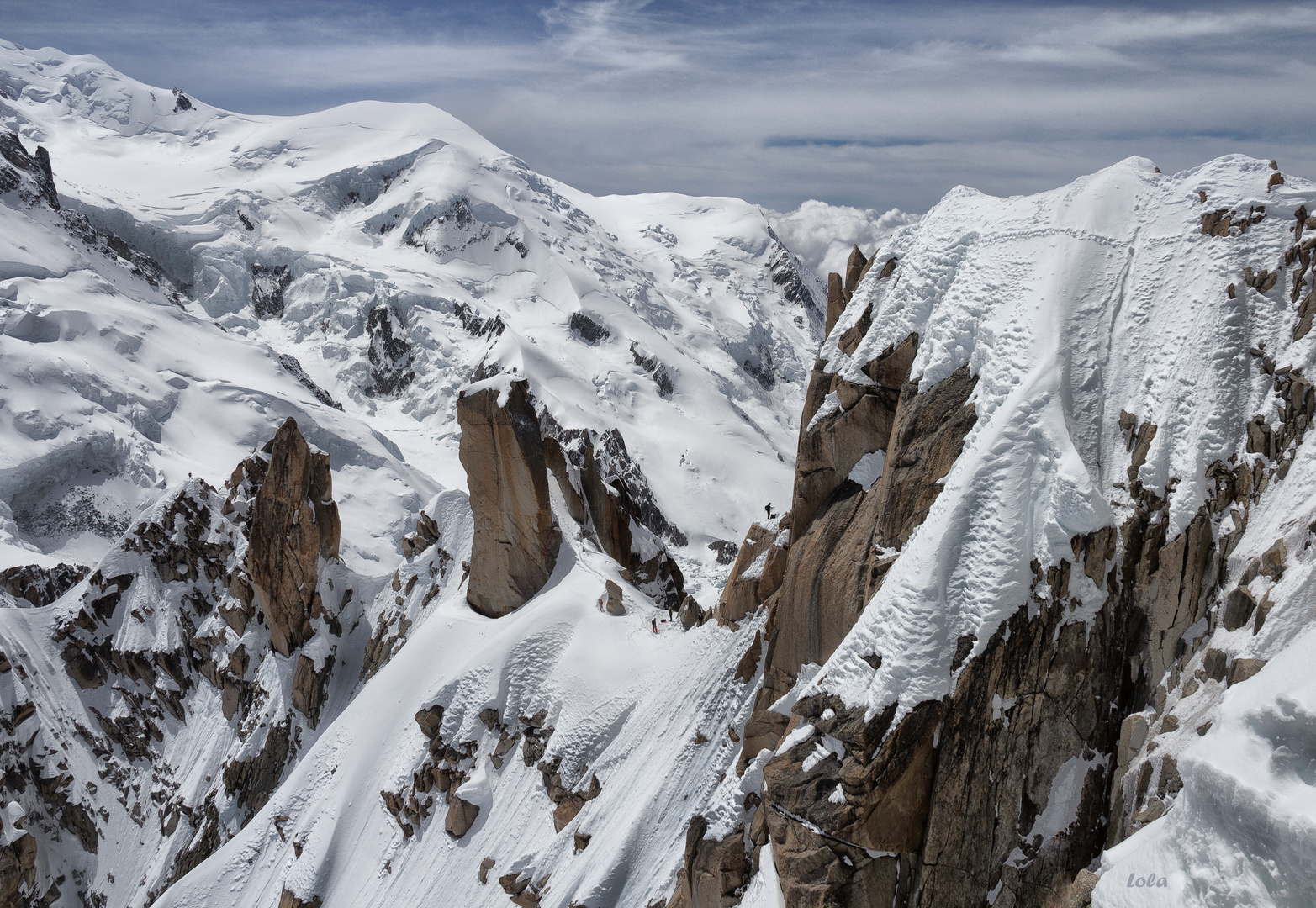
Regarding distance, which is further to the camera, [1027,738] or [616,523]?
[616,523]

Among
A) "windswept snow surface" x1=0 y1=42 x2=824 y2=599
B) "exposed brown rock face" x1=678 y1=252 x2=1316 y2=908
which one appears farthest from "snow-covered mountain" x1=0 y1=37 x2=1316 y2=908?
"windswept snow surface" x1=0 y1=42 x2=824 y2=599

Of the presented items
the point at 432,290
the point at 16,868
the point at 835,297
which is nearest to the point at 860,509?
the point at 835,297

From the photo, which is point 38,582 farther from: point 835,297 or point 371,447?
point 835,297

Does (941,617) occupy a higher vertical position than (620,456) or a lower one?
higher

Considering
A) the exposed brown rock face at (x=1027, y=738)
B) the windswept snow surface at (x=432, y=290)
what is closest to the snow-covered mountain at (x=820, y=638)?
the exposed brown rock face at (x=1027, y=738)

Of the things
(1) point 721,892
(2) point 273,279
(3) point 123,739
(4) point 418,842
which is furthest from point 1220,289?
(2) point 273,279

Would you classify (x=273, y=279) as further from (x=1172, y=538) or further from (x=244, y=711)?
(x=1172, y=538)
